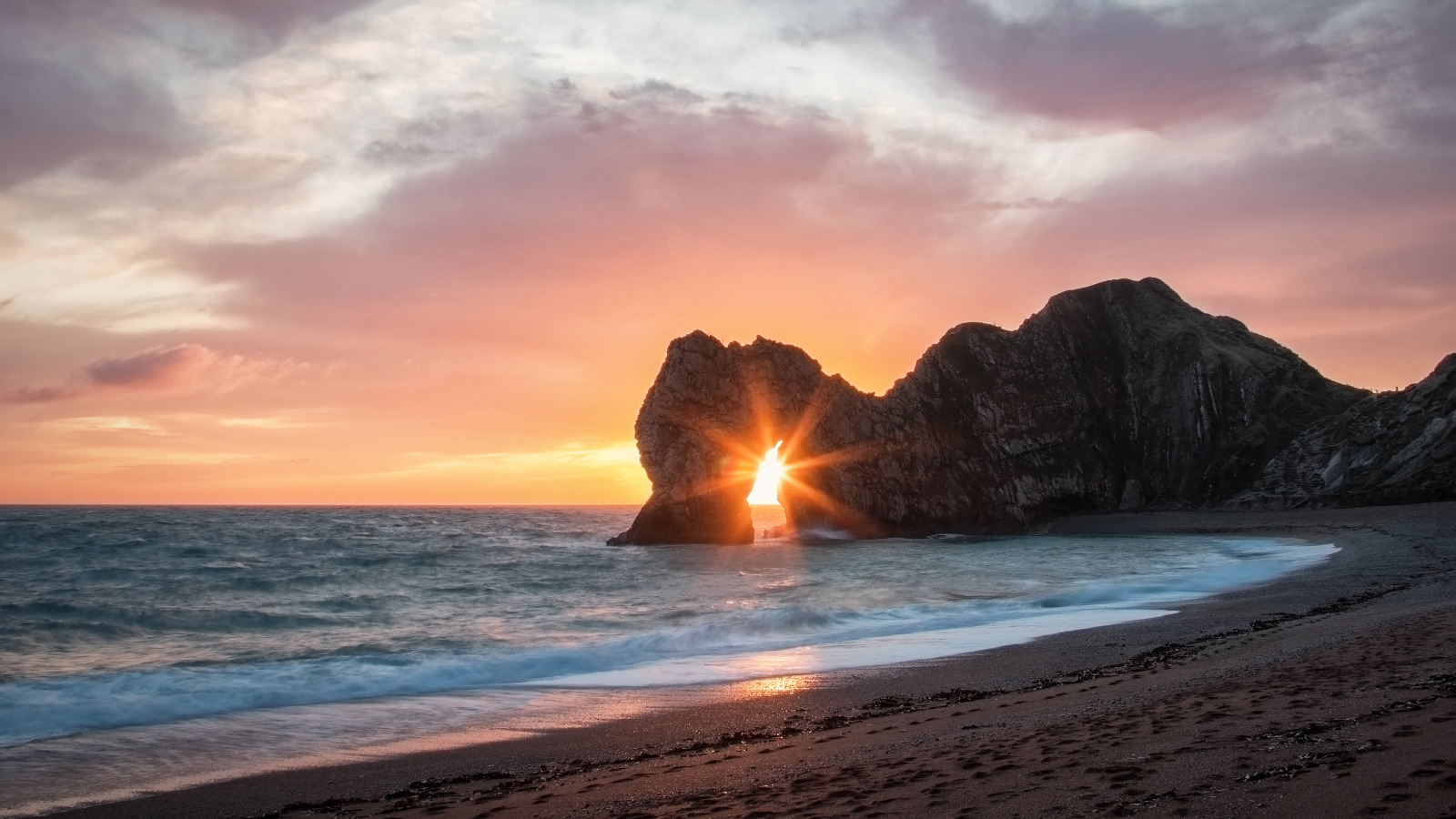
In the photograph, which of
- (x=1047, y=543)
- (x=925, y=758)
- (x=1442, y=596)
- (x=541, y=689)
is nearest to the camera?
(x=925, y=758)

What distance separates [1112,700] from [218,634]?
19118mm

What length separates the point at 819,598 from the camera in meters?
26.6

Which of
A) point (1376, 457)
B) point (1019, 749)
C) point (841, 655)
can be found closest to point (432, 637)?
point (841, 655)

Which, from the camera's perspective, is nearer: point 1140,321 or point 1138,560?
point 1138,560

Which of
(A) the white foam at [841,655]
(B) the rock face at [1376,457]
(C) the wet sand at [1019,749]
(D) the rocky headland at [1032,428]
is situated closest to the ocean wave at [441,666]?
(A) the white foam at [841,655]

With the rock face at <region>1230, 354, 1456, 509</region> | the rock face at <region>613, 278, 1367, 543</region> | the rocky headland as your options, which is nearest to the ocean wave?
the rock face at <region>1230, 354, 1456, 509</region>

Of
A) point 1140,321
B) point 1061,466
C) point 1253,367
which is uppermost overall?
point 1140,321

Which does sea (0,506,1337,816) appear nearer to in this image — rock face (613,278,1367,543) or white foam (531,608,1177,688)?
white foam (531,608,1177,688)

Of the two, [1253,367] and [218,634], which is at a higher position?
[1253,367]

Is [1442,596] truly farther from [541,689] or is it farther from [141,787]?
[141,787]

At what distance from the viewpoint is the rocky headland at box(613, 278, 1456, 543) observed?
63094 millimetres

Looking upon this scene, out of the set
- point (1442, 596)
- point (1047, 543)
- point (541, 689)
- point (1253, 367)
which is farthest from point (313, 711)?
point (1253, 367)

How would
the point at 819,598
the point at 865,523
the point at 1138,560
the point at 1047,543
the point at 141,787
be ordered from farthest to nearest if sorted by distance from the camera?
the point at 865,523, the point at 1047,543, the point at 1138,560, the point at 819,598, the point at 141,787

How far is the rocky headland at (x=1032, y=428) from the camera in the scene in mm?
63094
